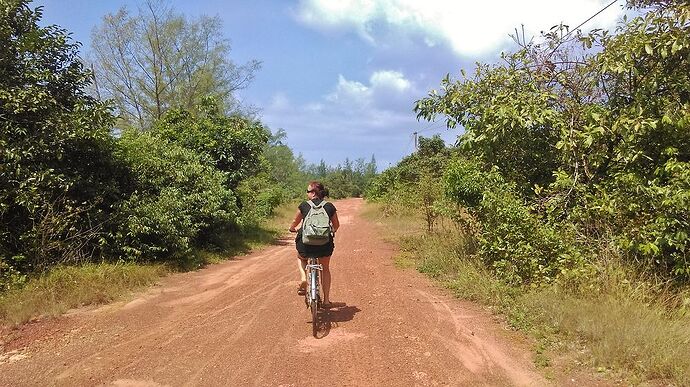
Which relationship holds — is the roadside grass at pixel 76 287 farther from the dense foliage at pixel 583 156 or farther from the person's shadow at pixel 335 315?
the dense foliage at pixel 583 156

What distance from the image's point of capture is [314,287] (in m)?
6.31

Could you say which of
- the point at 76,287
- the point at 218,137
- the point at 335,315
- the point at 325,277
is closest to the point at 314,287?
the point at 325,277

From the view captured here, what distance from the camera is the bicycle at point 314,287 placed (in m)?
6.21

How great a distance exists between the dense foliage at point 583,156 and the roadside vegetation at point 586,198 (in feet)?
0.07

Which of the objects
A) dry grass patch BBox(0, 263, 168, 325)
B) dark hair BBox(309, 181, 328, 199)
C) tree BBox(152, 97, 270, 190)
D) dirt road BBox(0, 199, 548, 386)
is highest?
tree BBox(152, 97, 270, 190)

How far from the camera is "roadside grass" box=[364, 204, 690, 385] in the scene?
4.79 meters

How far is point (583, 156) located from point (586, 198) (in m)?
0.74

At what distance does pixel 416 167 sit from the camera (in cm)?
3278

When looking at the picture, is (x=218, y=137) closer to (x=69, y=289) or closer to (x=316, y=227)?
(x=69, y=289)

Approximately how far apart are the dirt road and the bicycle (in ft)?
0.71

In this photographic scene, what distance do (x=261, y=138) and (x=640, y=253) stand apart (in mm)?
12836

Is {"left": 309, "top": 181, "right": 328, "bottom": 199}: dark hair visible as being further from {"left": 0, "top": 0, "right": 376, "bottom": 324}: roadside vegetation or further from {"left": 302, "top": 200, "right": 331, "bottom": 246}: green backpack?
{"left": 0, "top": 0, "right": 376, "bottom": 324}: roadside vegetation

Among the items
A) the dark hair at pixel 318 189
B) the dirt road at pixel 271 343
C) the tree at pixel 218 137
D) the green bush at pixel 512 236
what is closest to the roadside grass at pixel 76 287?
the dirt road at pixel 271 343

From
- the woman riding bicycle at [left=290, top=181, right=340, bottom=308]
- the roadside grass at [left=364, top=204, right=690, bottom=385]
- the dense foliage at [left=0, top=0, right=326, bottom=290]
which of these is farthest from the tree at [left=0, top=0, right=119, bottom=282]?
the roadside grass at [left=364, top=204, right=690, bottom=385]
